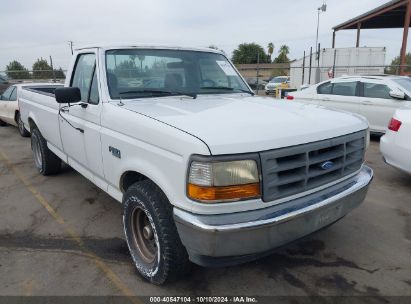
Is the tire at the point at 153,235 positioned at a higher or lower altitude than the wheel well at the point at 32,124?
lower

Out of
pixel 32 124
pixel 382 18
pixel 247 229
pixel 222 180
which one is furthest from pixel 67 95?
pixel 382 18

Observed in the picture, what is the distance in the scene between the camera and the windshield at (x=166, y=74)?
3.49 metres

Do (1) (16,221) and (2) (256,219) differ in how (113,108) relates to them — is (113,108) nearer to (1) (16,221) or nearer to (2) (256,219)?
(2) (256,219)

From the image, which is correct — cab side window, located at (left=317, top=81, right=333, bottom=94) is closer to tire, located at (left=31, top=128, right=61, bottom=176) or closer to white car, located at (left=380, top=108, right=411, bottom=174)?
white car, located at (left=380, top=108, right=411, bottom=174)

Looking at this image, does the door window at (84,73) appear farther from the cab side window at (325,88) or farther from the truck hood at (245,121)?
the cab side window at (325,88)

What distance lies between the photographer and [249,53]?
8481 centimetres

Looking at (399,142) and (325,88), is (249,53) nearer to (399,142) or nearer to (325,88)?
(325,88)

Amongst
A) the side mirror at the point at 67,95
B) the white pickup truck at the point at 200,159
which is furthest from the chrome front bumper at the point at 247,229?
the side mirror at the point at 67,95

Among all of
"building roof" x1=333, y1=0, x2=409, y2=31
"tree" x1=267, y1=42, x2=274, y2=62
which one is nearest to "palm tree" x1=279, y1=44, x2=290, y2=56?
"tree" x1=267, y1=42, x2=274, y2=62

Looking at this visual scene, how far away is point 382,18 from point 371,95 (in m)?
21.7

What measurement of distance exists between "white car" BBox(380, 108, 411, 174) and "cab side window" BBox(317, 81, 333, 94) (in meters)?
4.39

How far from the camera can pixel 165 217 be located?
8.40 feet

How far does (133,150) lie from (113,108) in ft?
1.84

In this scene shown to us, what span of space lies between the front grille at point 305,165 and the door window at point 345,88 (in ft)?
21.4
